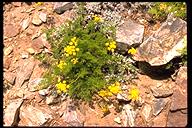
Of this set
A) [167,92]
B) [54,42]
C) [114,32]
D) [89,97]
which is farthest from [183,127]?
[54,42]

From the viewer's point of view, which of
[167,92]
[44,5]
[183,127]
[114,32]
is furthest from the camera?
[44,5]

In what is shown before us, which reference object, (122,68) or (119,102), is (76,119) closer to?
(119,102)

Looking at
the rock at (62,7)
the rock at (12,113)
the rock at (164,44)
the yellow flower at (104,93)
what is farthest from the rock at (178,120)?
the rock at (62,7)

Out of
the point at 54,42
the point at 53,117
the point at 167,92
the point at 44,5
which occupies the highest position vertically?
the point at 44,5

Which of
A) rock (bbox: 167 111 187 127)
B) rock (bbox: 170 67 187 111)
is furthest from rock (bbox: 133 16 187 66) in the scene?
rock (bbox: 167 111 187 127)

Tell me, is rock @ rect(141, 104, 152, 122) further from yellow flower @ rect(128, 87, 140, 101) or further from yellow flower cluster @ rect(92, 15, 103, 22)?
yellow flower cluster @ rect(92, 15, 103, 22)

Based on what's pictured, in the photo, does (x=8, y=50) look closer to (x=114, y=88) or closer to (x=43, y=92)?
(x=43, y=92)

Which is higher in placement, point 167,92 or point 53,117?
point 167,92
